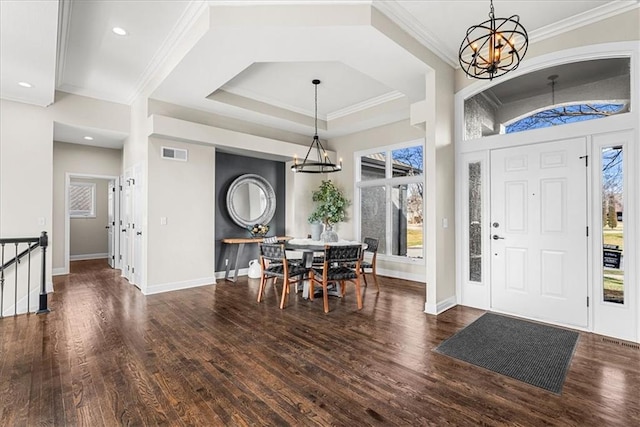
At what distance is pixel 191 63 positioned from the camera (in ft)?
12.2

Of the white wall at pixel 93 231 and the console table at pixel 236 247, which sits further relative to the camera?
the white wall at pixel 93 231

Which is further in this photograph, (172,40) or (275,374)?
(172,40)

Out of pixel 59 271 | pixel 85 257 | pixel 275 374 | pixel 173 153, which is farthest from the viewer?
pixel 85 257

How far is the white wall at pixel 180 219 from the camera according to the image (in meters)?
4.93

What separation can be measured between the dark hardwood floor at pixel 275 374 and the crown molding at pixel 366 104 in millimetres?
3660

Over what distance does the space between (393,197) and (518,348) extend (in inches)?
149

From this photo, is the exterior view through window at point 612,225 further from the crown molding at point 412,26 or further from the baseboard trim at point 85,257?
the baseboard trim at point 85,257

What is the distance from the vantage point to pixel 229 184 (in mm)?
6316

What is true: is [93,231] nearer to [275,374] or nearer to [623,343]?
[275,374]

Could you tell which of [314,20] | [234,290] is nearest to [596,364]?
[314,20]

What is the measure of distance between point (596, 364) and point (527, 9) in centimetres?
346

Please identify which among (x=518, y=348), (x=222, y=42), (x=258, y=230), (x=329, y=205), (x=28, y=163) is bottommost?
(x=518, y=348)

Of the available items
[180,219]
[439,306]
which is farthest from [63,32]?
[439,306]

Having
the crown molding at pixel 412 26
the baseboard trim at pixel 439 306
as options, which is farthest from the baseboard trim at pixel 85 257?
the crown molding at pixel 412 26
